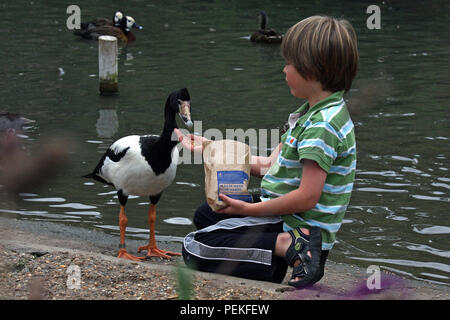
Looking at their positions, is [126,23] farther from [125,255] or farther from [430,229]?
[125,255]

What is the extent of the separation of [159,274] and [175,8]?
17.2m

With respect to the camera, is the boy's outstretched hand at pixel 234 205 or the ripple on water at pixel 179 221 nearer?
the boy's outstretched hand at pixel 234 205

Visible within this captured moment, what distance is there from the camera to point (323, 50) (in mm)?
3648

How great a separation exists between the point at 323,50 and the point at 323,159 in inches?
22.3

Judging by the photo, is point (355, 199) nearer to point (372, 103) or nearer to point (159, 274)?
point (159, 274)

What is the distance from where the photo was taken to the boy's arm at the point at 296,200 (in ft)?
12.0

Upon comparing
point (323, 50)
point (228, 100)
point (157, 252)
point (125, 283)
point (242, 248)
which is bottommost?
point (157, 252)

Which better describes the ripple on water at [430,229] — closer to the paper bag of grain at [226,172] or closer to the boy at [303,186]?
the boy at [303,186]

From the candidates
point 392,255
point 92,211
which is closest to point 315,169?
point 392,255

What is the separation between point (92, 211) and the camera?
7.05 metres

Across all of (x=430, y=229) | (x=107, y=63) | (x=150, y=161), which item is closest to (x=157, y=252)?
(x=150, y=161)

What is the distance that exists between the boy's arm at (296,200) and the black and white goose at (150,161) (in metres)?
1.47

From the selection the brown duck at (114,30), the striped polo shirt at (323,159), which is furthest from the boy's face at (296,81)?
the brown duck at (114,30)
